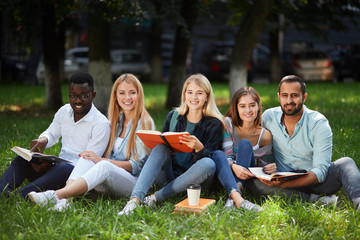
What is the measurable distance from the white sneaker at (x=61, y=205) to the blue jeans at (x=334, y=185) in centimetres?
168

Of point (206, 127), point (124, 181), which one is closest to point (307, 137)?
point (206, 127)

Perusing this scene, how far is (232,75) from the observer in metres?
10.6

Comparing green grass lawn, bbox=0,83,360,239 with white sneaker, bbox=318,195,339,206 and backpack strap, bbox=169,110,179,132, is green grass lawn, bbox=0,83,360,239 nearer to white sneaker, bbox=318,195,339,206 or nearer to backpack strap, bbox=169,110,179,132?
white sneaker, bbox=318,195,339,206

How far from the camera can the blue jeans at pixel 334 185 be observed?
3955 millimetres

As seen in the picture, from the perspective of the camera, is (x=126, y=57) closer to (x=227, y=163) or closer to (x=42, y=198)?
(x=227, y=163)

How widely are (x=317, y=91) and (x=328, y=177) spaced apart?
9.15m

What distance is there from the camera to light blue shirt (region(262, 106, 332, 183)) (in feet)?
13.8

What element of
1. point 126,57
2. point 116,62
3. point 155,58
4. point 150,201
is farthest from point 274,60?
point 150,201

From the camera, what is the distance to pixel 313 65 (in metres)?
19.6

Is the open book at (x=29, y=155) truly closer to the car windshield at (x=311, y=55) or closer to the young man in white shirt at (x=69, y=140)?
the young man in white shirt at (x=69, y=140)

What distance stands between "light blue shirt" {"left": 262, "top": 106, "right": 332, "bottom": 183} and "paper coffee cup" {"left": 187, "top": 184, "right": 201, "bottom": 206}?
1.03 metres

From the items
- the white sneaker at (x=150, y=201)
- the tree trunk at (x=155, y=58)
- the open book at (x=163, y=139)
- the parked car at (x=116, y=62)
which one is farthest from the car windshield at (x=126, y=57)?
the white sneaker at (x=150, y=201)

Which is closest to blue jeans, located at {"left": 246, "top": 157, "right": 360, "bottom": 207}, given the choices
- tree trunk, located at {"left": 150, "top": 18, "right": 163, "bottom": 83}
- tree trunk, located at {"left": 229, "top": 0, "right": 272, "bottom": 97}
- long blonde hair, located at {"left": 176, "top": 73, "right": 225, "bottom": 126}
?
long blonde hair, located at {"left": 176, "top": 73, "right": 225, "bottom": 126}

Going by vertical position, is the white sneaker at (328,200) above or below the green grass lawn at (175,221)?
above
